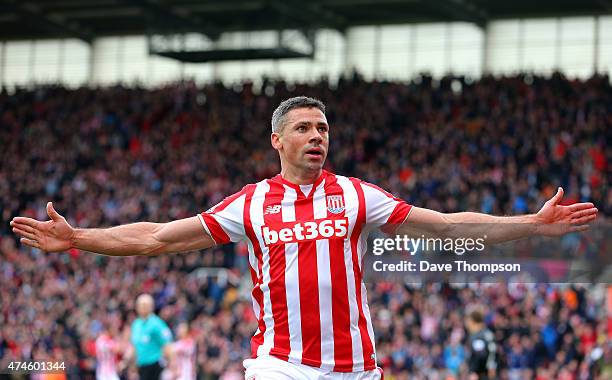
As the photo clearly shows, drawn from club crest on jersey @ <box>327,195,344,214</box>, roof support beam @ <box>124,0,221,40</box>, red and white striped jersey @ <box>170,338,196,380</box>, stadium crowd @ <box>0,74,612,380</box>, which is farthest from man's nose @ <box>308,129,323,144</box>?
roof support beam @ <box>124,0,221,40</box>

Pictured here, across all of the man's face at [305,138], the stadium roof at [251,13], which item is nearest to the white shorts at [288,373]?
the man's face at [305,138]

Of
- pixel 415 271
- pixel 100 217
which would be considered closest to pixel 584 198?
pixel 100 217

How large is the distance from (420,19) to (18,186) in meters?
11.4

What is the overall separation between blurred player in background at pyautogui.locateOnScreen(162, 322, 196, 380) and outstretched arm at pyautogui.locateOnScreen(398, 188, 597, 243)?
7.73 metres

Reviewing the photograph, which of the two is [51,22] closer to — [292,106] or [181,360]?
[181,360]

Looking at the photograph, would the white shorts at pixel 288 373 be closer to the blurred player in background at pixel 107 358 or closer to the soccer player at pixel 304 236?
the soccer player at pixel 304 236

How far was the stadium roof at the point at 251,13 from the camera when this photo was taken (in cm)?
2664

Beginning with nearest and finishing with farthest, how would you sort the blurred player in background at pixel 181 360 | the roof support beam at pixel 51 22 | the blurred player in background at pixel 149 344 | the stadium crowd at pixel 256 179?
the blurred player in background at pixel 149 344, the blurred player in background at pixel 181 360, the stadium crowd at pixel 256 179, the roof support beam at pixel 51 22

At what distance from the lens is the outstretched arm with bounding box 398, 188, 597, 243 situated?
5426mm

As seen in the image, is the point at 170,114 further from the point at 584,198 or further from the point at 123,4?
the point at 584,198

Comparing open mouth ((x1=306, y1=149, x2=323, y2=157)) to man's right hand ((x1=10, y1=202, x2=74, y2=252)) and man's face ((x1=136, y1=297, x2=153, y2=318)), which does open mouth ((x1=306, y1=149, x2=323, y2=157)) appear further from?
man's face ((x1=136, y1=297, x2=153, y2=318))

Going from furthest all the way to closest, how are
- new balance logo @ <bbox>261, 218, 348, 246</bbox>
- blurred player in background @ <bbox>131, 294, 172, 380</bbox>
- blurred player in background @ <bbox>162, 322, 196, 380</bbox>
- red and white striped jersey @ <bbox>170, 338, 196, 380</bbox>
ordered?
red and white striped jersey @ <bbox>170, 338, 196, 380</bbox> → blurred player in background @ <bbox>162, 322, 196, 380</bbox> → blurred player in background @ <bbox>131, 294, 172, 380</bbox> → new balance logo @ <bbox>261, 218, 348, 246</bbox>

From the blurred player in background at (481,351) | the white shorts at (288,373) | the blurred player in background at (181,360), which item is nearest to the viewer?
the white shorts at (288,373)

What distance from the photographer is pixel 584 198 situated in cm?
1919
